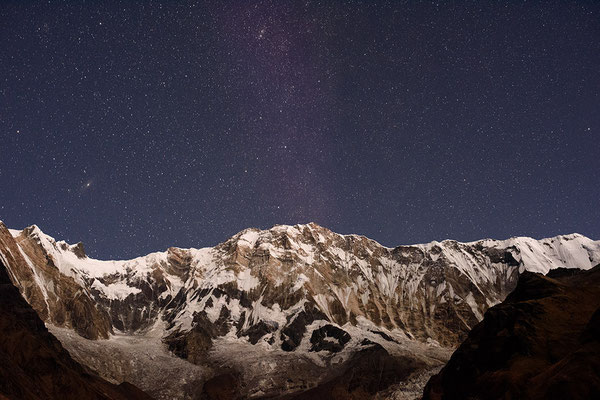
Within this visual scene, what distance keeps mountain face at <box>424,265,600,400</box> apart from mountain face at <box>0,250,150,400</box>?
298ft

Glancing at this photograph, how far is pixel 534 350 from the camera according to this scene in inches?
2410

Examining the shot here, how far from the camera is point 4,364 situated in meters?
102

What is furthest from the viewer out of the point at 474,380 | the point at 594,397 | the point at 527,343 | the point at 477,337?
the point at 477,337

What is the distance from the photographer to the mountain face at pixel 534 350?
48.5 metres

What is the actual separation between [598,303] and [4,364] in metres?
116

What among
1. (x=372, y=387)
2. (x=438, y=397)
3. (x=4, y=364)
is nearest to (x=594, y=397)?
(x=438, y=397)

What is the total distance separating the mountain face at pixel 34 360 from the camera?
110375 millimetres

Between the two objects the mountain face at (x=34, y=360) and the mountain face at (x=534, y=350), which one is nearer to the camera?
the mountain face at (x=534, y=350)

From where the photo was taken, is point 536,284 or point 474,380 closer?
point 474,380

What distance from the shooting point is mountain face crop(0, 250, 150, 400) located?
110375 millimetres

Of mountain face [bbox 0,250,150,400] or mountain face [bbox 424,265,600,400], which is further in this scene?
mountain face [bbox 0,250,150,400]

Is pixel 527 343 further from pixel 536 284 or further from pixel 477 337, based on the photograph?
pixel 536 284

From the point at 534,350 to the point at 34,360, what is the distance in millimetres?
125011

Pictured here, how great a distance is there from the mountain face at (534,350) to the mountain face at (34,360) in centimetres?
9098
